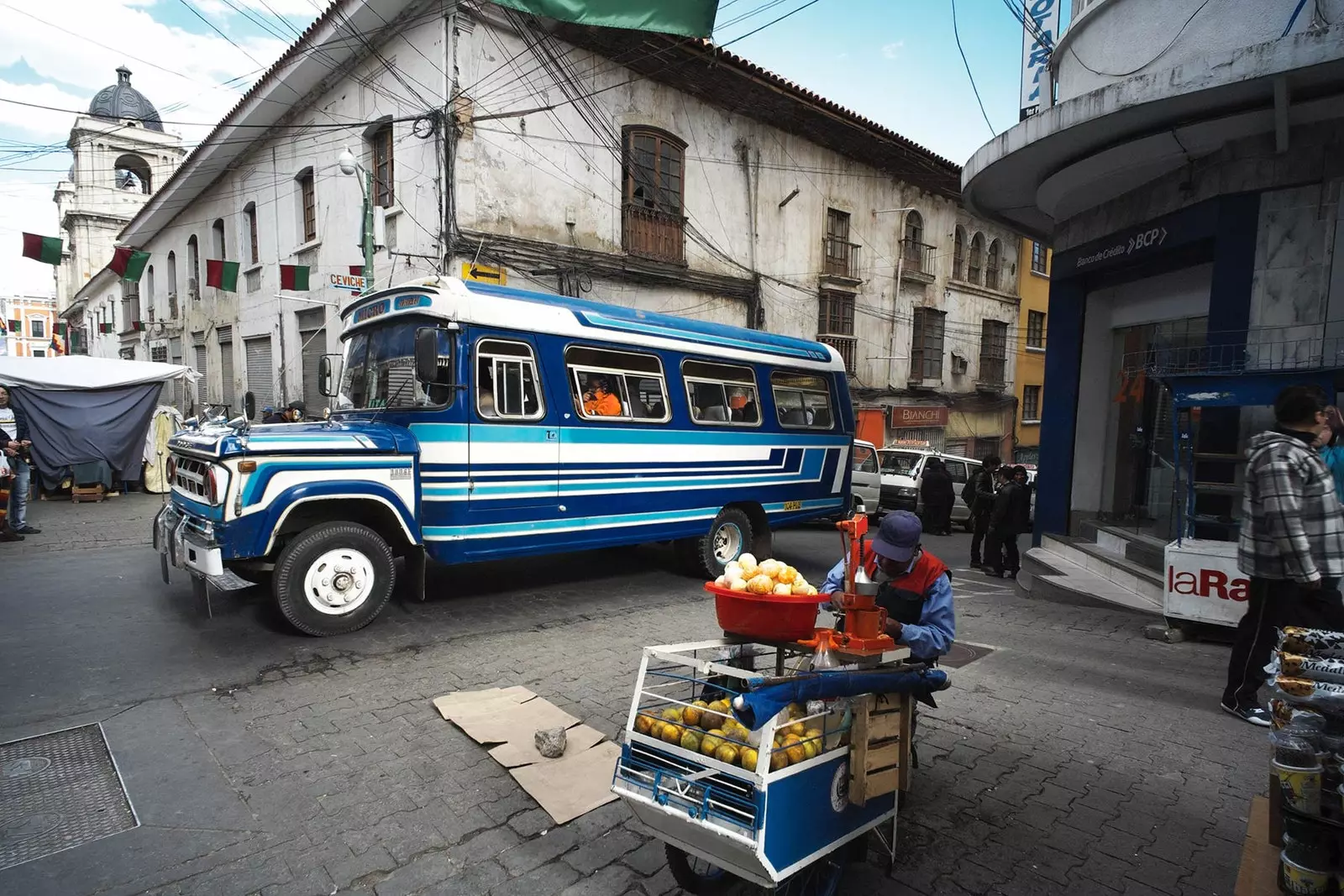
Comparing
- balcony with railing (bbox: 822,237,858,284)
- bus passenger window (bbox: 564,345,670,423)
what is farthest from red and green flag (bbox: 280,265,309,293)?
balcony with railing (bbox: 822,237,858,284)

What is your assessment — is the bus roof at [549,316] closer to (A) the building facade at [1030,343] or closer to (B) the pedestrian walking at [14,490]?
(B) the pedestrian walking at [14,490]

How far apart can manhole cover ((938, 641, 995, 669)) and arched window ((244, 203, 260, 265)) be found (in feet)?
63.6

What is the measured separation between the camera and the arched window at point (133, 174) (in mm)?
30922

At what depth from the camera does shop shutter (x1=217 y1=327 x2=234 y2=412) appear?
2012cm

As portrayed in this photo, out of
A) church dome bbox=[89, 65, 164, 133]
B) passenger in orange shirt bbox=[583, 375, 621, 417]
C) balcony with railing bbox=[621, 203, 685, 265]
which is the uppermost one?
church dome bbox=[89, 65, 164, 133]

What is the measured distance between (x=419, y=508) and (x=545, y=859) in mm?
3667

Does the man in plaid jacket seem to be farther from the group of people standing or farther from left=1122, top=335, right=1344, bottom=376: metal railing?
the group of people standing

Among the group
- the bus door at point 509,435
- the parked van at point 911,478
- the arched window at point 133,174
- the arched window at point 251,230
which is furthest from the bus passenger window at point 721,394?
the arched window at point 133,174

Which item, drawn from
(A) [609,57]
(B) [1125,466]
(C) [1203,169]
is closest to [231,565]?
(C) [1203,169]

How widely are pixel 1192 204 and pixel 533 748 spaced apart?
8.73 m

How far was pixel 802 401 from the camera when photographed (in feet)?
30.6

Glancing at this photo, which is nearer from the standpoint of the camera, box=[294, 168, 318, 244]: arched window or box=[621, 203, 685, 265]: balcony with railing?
box=[621, 203, 685, 265]: balcony with railing

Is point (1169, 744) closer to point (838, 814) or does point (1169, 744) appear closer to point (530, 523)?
Answer: point (838, 814)

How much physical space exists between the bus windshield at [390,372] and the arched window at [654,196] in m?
8.60
